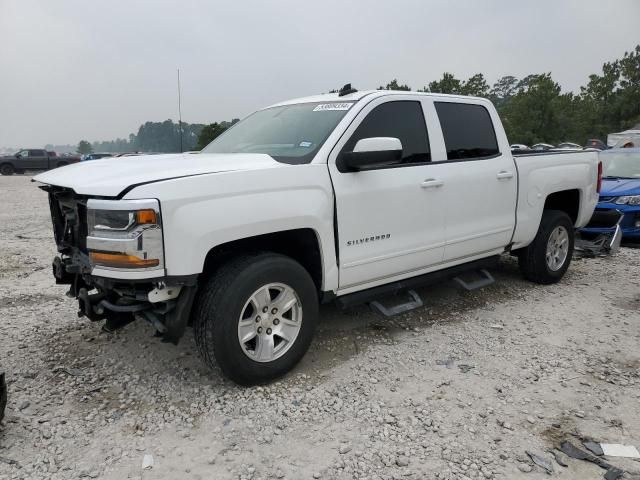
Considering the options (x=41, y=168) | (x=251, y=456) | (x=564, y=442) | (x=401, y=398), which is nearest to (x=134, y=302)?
(x=251, y=456)

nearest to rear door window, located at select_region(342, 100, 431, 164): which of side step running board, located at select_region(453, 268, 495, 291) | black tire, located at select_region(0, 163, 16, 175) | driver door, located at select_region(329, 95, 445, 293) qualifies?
driver door, located at select_region(329, 95, 445, 293)

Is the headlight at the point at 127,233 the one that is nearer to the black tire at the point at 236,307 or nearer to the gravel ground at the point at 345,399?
the black tire at the point at 236,307

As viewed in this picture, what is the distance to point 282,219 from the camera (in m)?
3.16

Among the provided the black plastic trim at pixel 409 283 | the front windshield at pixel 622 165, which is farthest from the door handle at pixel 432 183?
the front windshield at pixel 622 165

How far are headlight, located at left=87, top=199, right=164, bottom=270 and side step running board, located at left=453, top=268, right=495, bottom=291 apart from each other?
2983 millimetres

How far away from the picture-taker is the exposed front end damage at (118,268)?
2715 mm

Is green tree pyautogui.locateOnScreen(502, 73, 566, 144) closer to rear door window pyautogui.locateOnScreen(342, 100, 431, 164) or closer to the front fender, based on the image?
rear door window pyautogui.locateOnScreen(342, 100, 431, 164)

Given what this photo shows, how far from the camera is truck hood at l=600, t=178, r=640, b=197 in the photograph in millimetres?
7859

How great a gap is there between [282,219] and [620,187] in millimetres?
7076

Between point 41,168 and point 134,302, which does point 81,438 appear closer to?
point 134,302

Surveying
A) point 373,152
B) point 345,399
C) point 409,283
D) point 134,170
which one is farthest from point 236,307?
point 409,283

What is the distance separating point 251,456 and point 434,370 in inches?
59.2

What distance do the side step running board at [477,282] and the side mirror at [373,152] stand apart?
1.82 metres

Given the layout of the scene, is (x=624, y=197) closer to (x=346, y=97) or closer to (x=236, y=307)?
(x=346, y=97)
